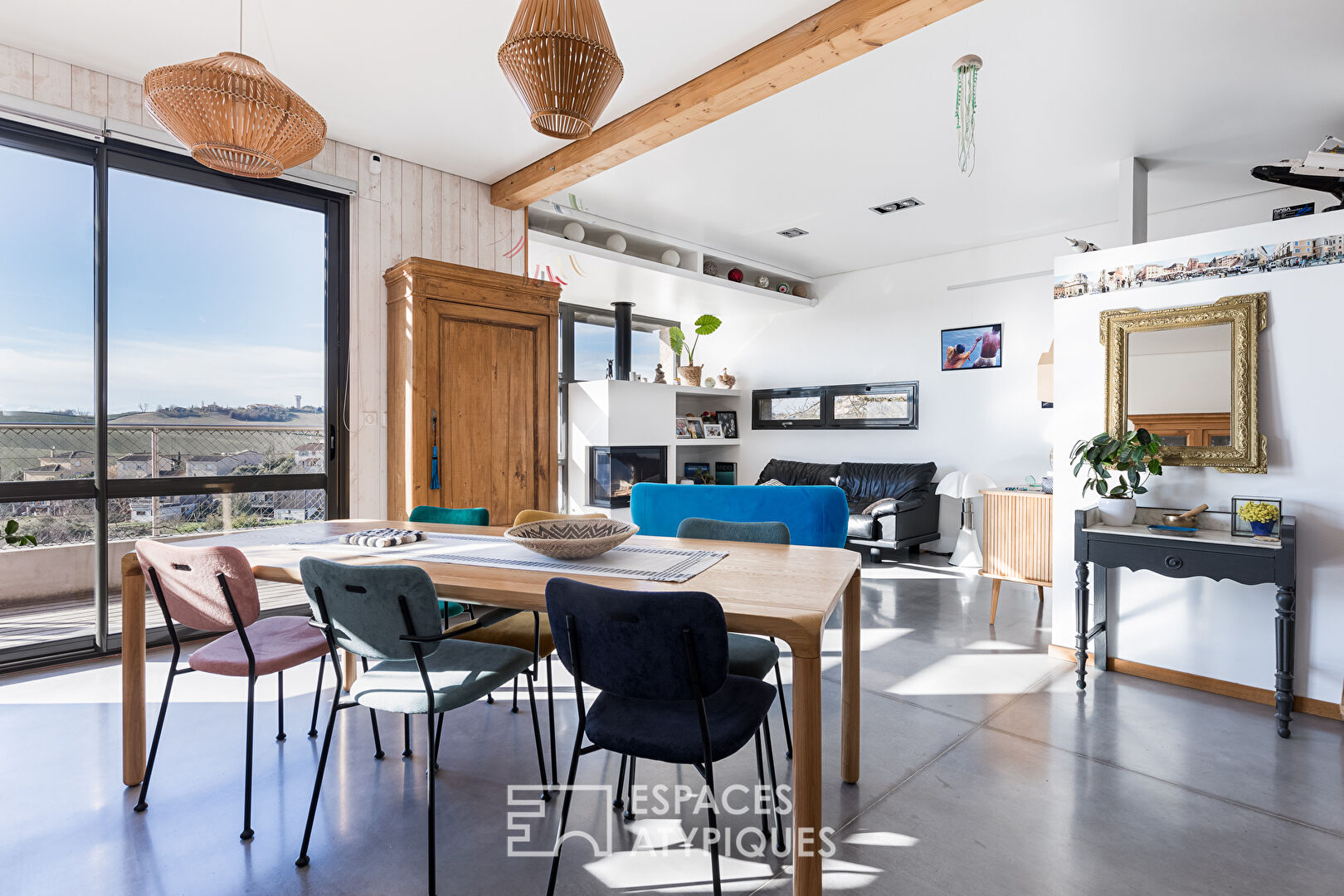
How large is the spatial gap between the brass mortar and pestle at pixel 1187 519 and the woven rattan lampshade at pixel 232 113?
3.76 m

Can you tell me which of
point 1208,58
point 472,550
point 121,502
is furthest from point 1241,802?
point 121,502

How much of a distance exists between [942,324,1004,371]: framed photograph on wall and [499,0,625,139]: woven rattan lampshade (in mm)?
5161

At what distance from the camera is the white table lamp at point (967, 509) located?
5430 millimetres

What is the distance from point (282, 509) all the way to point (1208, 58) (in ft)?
17.3

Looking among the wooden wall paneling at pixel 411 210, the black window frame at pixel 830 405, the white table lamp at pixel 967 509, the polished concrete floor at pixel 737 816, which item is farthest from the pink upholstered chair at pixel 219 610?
the black window frame at pixel 830 405

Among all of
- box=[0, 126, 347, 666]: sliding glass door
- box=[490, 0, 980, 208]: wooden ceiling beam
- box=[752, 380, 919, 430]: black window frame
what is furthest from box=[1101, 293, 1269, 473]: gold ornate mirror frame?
box=[0, 126, 347, 666]: sliding glass door

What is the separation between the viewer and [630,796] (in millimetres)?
2039

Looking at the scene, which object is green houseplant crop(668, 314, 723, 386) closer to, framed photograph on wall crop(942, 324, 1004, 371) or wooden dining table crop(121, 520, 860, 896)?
framed photograph on wall crop(942, 324, 1004, 371)

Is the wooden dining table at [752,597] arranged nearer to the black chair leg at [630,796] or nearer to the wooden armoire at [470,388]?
the black chair leg at [630,796]

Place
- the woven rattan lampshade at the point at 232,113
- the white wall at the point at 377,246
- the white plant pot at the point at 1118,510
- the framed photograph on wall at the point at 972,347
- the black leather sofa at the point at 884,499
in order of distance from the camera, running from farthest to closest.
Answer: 1. the framed photograph on wall at the point at 972,347
2. the black leather sofa at the point at 884,499
3. the white wall at the point at 377,246
4. the white plant pot at the point at 1118,510
5. the woven rattan lampshade at the point at 232,113

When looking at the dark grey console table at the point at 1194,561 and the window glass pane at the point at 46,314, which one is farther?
the window glass pane at the point at 46,314

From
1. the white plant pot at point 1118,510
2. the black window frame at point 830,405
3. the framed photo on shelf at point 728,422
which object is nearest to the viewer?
the white plant pot at point 1118,510

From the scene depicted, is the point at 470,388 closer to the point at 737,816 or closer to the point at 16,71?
the point at 16,71

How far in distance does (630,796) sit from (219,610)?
4.31 feet
